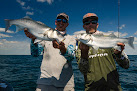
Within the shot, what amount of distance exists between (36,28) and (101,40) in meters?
2.03

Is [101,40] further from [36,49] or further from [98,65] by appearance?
[36,49]

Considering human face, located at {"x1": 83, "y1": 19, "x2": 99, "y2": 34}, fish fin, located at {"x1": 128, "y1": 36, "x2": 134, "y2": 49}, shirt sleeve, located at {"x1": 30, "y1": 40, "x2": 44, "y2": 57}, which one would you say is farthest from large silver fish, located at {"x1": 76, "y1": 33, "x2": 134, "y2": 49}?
shirt sleeve, located at {"x1": 30, "y1": 40, "x2": 44, "y2": 57}

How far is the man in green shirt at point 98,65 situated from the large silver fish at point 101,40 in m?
0.16

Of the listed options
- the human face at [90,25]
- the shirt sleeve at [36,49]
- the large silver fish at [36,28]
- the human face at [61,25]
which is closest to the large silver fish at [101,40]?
the human face at [90,25]

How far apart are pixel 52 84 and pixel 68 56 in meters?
1.22

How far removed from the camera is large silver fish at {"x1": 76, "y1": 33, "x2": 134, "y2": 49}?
2960 millimetres

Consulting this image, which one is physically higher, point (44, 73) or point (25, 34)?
point (25, 34)

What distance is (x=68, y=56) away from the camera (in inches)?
137

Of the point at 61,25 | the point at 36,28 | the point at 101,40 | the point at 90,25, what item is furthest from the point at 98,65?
the point at 36,28

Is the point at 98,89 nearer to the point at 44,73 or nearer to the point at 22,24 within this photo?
the point at 44,73

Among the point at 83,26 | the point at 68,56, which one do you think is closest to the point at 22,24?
the point at 68,56

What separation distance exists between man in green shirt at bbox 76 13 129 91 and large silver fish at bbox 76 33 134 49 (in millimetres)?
164

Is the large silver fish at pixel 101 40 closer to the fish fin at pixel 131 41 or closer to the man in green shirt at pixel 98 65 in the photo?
the fish fin at pixel 131 41

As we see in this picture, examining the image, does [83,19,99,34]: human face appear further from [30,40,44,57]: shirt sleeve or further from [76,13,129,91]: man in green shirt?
[30,40,44,57]: shirt sleeve
